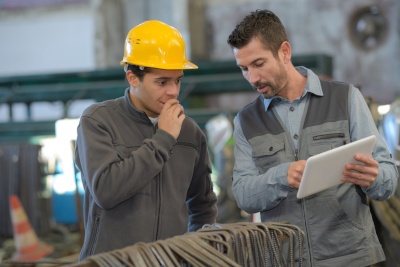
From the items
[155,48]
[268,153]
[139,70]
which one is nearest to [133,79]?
[139,70]

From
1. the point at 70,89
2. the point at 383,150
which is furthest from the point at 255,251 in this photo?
the point at 70,89

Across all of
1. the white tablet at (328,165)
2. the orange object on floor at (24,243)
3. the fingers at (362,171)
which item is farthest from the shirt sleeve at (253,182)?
the orange object on floor at (24,243)

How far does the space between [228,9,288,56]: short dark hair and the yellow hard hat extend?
0.76 feet

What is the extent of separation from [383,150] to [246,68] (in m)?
0.69

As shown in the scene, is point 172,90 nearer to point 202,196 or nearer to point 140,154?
point 140,154

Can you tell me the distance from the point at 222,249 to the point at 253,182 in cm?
55

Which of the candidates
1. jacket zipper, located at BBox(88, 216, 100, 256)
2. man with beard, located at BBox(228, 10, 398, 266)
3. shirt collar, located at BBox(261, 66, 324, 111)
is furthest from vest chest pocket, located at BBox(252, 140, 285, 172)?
jacket zipper, located at BBox(88, 216, 100, 256)

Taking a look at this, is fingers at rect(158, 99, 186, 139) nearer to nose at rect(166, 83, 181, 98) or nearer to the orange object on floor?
nose at rect(166, 83, 181, 98)

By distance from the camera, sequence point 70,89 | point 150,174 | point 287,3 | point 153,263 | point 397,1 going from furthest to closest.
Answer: point 287,3 → point 397,1 → point 70,89 → point 150,174 → point 153,263

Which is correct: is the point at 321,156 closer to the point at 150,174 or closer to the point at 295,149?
the point at 295,149

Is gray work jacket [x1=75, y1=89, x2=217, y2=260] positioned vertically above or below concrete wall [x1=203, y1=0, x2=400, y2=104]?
below

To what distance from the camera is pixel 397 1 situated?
453 inches

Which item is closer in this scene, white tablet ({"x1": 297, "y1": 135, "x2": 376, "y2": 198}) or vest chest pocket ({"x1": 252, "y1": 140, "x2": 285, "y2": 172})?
white tablet ({"x1": 297, "y1": 135, "x2": 376, "y2": 198})

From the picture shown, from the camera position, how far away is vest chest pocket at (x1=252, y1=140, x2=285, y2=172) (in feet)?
9.64
